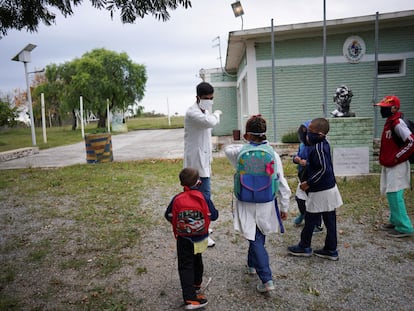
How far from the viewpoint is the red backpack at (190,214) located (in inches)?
100

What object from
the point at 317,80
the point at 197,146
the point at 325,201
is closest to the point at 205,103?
the point at 197,146

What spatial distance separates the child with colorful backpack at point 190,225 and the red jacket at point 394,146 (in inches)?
98.6

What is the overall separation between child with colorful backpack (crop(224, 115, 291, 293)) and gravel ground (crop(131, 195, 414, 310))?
0.89 feet

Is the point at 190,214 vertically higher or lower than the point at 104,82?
lower

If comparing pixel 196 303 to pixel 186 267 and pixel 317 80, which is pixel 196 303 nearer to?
pixel 186 267

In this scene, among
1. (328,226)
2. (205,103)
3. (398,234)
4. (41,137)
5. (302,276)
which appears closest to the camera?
(302,276)

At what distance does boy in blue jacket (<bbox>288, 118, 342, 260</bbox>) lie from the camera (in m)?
3.24

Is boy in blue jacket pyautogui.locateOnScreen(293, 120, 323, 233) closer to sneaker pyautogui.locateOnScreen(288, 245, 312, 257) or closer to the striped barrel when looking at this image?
sneaker pyautogui.locateOnScreen(288, 245, 312, 257)

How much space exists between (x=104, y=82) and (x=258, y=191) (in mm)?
29354

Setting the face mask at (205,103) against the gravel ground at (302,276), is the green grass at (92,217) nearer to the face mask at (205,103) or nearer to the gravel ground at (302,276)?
the gravel ground at (302,276)

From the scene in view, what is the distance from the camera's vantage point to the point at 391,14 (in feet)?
32.8

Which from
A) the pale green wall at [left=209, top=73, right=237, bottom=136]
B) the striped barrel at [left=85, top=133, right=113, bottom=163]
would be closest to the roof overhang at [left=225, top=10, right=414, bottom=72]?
the striped barrel at [left=85, top=133, right=113, bottom=163]

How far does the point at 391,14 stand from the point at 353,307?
1034 cm

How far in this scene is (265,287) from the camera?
2.79m
